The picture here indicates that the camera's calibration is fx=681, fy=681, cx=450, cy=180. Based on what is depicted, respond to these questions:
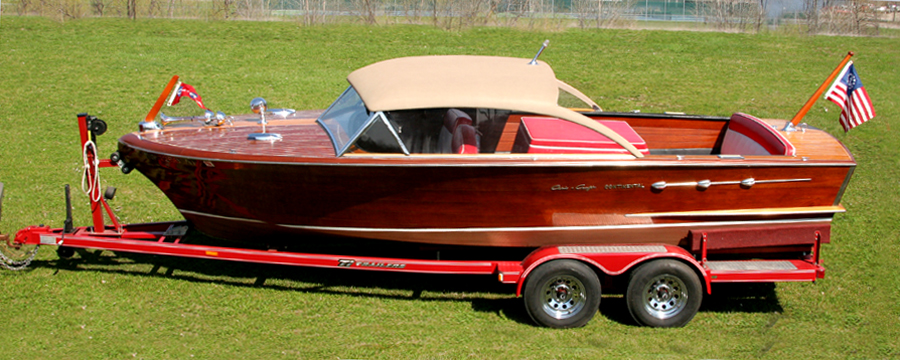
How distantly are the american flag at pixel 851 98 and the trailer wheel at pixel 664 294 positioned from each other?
1.99m

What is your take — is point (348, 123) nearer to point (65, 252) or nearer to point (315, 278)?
point (315, 278)

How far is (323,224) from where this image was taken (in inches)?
209

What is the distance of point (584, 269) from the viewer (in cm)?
507

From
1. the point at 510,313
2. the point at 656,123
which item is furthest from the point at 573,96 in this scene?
the point at 510,313

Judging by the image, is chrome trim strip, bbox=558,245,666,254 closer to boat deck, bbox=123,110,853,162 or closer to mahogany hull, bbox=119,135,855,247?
mahogany hull, bbox=119,135,855,247

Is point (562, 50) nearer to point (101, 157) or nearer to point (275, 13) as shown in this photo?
point (275, 13)

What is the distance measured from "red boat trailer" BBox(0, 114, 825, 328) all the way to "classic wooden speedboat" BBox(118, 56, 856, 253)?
0.18 m

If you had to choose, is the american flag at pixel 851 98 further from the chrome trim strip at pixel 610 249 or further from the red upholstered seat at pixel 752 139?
the chrome trim strip at pixel 610 249

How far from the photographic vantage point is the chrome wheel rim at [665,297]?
5168mm

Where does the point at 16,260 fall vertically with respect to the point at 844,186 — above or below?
below

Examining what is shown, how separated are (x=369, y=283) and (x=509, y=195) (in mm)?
1641

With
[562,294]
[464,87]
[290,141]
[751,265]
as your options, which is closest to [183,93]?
[290,141]

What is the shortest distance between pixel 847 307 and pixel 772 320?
2.42ft

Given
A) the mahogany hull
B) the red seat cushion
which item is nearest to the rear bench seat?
the mahogany hull
